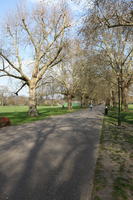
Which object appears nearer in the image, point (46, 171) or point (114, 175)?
point (114, 175)

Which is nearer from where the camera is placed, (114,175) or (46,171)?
(114,175)

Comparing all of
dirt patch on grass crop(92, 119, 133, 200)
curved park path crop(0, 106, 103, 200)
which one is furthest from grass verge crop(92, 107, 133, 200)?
curved park path crop(0, 106, 103, 200)

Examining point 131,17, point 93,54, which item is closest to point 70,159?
point 131,17

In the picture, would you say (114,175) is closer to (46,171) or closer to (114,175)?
(114,175)

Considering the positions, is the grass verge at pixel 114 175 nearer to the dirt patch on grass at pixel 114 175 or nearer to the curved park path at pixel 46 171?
the dirt patch on grass at pixel 114 175

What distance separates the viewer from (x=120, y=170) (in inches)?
171

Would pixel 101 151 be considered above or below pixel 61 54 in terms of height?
below

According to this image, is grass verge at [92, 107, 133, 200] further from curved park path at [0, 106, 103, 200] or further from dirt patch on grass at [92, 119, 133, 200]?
curved park path at [0, 106, 103, 200]

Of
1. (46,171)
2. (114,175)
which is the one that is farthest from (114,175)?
(46,171)

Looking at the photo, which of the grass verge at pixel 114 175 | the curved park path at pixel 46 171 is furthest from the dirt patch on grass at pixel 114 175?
the curved park path at pixel 46 171

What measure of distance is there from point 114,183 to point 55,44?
2137cm

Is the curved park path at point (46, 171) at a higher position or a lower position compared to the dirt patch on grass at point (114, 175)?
higher

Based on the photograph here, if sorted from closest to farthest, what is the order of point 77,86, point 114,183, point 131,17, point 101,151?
point 114,183
point 101,151
point 131,17
point 77,86

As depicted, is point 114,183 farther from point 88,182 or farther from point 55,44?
point 55,44
